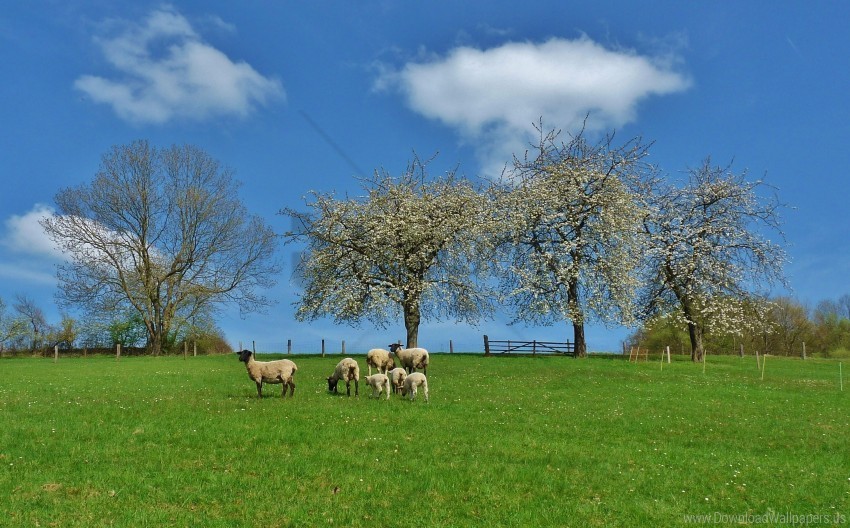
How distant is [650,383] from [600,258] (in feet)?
66.3

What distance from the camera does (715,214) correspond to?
196ft

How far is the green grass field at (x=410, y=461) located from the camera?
11.3m

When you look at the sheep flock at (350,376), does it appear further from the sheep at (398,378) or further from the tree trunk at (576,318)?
the tree trunk at (576,318)

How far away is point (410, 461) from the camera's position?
46.3 ft

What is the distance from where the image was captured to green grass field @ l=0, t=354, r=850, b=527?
37.2 feet

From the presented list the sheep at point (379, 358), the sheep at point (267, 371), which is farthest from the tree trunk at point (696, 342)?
the sheep at point (267, 371)

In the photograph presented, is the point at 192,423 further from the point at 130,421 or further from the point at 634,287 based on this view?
the point at 634,287

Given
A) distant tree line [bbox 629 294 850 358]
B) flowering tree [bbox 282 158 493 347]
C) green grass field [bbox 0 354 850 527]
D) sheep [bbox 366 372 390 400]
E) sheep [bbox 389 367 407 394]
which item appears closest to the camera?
green grass field [bbox 0 354 850 527]

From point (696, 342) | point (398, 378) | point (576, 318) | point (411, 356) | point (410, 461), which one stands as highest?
point (576, 318)

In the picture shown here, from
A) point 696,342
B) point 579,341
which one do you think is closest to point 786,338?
point 696,342

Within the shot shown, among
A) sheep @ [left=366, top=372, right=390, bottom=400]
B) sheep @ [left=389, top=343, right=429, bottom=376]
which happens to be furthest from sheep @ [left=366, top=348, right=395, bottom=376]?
→ sheep @ [left=366, top=372, right=390, bottom=400]

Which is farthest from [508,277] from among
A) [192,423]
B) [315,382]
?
[192,423]

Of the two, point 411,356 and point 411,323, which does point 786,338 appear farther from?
→ point 411,356

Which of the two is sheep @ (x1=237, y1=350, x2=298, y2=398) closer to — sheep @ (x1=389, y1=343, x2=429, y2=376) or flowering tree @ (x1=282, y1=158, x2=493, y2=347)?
sheep @ (x1=389, y1=343, x2=429, y2=376)
